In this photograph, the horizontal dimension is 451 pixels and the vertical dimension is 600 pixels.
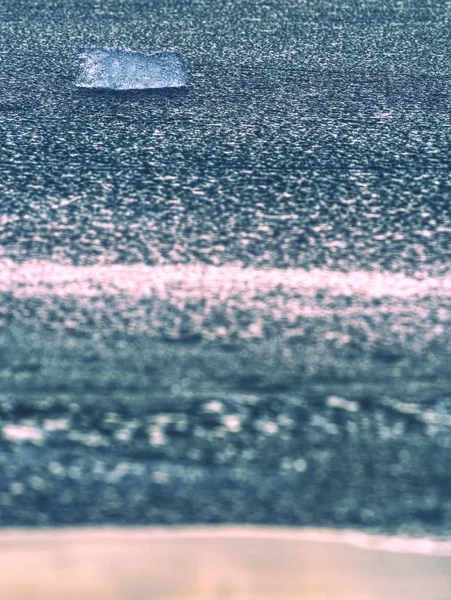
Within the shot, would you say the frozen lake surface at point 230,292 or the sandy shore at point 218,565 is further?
the frozen lake surface at point 230,292

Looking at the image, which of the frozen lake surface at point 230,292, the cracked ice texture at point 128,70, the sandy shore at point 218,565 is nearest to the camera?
the sandy shore at point 218,565

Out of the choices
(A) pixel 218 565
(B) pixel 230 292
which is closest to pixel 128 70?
(B) pixel 230 292

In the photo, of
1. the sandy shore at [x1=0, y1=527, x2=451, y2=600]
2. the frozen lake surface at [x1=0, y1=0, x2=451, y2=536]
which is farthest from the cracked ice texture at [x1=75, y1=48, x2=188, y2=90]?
the sandy shore at [x1=0, y1=527, x2=451, y2=600]

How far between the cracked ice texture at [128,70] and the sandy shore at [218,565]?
2.91m

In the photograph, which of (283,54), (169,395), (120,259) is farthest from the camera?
(283,54)

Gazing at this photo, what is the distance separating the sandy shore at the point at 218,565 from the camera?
200cm

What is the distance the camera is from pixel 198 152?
155 inches

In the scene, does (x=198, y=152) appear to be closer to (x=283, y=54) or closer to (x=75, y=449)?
(x=283, y=54)

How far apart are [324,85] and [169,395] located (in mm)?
2523

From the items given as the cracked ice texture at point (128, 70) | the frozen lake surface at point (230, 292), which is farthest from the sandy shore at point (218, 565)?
the cracked ice texture at point (128, 70)

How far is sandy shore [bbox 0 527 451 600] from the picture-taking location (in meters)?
2.00

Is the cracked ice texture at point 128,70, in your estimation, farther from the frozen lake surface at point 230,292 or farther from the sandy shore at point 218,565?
the sandy shore at point 218,565

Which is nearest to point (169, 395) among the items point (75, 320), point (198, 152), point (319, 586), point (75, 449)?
point (75, 449)

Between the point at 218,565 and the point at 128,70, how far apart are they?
10.5 ft
